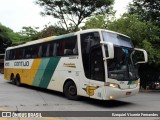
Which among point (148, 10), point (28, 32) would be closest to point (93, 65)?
point (148, 10)

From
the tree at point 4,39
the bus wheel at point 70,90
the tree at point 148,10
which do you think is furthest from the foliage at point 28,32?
the bus wheel at point 70,90

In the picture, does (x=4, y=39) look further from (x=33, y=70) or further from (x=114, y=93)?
(x=114, y=93)

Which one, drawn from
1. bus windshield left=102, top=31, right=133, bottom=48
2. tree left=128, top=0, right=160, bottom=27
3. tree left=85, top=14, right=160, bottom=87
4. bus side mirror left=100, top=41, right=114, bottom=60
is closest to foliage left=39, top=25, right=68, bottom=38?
tree left=128, top=0, right=160, bottom=27

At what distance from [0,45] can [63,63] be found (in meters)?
39.4

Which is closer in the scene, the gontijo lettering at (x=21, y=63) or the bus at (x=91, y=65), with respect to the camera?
the bus at (x=91, y=65)

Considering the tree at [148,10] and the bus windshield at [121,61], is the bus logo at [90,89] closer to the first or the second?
the bus windshield at [121,61]

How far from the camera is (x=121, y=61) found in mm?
12477

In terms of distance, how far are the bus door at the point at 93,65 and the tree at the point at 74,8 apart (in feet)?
75.4

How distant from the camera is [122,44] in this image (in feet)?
42.7

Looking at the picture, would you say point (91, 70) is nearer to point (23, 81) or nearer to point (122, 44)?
point (122, 44)

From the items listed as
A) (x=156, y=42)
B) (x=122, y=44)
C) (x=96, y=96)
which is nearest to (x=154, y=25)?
(x=156, y=42)

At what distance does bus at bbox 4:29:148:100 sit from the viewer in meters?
12.0

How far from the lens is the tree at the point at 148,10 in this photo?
22.8m

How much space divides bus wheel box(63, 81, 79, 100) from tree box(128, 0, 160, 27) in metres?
10.9
